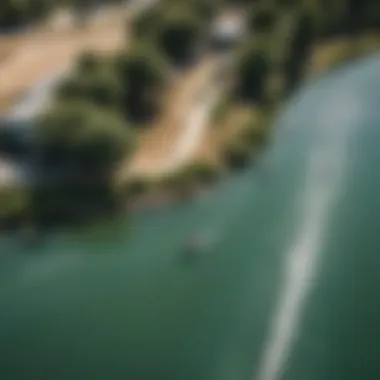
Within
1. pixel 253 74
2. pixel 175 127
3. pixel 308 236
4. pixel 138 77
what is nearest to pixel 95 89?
pixel 138 77

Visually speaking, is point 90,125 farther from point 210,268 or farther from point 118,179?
point 210,268

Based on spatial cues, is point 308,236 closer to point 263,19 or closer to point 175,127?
point 175,127

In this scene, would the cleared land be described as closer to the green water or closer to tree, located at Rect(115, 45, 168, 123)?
tree, located at Rect(115, 45, 168, 123)

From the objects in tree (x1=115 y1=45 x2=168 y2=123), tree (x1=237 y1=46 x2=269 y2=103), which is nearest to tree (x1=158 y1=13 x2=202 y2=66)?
tree (x1=115 y1=45 x2=168 y2=123)

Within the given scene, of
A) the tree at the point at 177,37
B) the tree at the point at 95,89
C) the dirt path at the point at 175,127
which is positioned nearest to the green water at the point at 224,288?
the dirt path at the point at 175,127

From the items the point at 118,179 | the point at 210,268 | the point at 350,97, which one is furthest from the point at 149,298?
the point at 350,97
